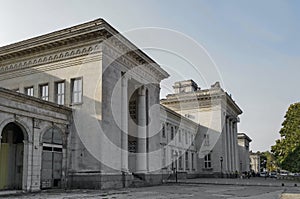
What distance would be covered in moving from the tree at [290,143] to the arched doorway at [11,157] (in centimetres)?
3067

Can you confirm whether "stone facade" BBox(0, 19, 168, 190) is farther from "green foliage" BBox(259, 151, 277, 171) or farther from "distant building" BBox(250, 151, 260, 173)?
"distant building" BBox(250, 151, 260, 173)

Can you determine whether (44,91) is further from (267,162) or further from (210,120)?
(267,162)

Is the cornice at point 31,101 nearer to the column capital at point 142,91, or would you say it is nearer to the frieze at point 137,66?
the frieze at point 137,66

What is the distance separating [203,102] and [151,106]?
25.5 m

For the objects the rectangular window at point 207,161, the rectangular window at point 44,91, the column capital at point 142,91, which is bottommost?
the rectangular window at point 207,161

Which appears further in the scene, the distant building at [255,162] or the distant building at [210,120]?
the distant building at [255,162]

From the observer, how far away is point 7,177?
2231 cm

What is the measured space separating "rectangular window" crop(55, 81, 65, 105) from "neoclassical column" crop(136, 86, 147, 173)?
8047mm

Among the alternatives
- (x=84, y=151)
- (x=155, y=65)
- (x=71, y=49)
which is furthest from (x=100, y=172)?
(x=155, y=65)

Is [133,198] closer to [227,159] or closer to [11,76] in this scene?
[11,76]

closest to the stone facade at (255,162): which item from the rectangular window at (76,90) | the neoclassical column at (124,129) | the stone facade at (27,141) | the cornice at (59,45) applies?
the neoclassical column at (124,129)

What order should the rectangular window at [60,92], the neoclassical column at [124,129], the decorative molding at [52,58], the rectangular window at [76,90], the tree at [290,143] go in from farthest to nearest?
the tree at [290,143], the neoclassical column at [124,129], the rectangular window at [60,92], the rectangular window at [76,90], the decorative molding at [52,58]

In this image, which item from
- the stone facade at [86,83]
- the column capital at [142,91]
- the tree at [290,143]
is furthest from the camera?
the tree at [290,143]

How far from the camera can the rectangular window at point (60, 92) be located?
1052 inches
